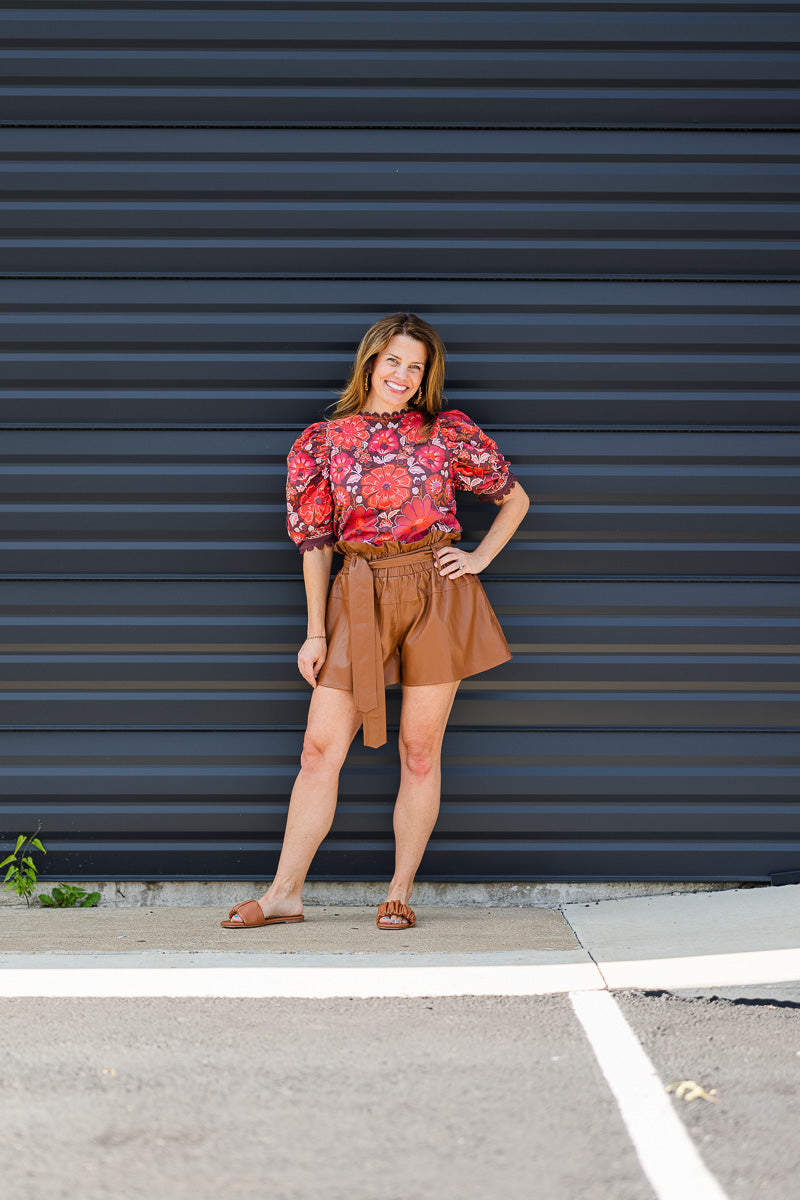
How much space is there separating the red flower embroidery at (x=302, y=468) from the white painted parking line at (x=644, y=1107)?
62.4 inches

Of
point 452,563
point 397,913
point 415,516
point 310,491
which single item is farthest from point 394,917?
point 310,491

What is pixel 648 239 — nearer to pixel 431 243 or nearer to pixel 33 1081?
pixel 431 243

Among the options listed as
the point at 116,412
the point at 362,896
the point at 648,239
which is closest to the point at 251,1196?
the point at 362,896

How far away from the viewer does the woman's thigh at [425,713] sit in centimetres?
297

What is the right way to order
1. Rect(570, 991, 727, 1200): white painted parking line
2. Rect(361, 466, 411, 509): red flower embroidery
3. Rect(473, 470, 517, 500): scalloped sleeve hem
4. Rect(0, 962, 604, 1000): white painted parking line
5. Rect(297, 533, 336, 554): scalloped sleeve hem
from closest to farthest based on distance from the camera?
Rect(570, 991, 727, 1200): white painted parking line → Rect(0, 962, 604, 1000): white painted parking line → Rect(361, 466, 411, 509): red flower embroidery → Rect(297, 533, 336, 554): scalloped sleeve hem → Rect(473, 470, 517, 500): scalloped sleeve hem

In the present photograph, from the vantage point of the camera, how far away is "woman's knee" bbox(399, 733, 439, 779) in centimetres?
298

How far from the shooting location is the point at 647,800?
3293mm

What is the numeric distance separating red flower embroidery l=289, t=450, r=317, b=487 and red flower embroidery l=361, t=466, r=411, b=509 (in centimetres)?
17

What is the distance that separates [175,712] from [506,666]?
3.61ft

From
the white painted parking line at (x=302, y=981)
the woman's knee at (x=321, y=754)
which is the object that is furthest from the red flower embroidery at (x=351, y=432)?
the white painted parking line at (x=302, y=981)

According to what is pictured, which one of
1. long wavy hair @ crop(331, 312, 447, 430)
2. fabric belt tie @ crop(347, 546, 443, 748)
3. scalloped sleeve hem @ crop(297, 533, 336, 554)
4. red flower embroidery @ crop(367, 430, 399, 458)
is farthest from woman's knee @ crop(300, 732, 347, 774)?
long wavy hair @ crop(331, 312, 447, 430)

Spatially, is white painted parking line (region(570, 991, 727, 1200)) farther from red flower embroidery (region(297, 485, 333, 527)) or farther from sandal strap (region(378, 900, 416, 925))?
red flower embroidery (region(297, 485, 333, 527))

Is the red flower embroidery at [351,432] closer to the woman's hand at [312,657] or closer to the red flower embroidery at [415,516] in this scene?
the red flower embroidery at [415,516]

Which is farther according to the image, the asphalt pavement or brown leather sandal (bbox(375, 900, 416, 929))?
brown leather sandal (bbox(375, 900, 416, 929))
